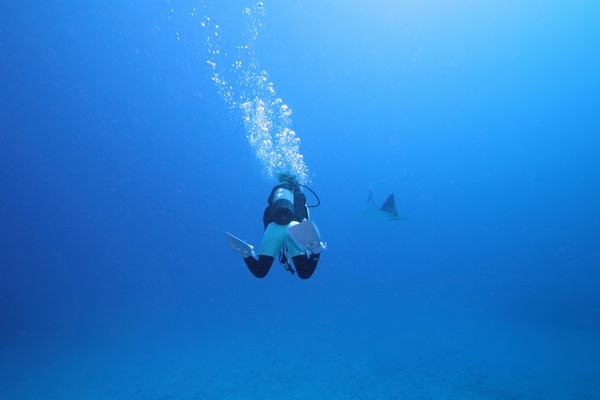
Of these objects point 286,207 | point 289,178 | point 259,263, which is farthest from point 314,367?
point 286,207

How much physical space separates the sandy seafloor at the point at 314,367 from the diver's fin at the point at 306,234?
7.36 m

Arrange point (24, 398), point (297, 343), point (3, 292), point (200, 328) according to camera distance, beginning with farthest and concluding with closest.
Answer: point (3, 292) < point (200, 328) < point (297, 343) < point (24, 398)

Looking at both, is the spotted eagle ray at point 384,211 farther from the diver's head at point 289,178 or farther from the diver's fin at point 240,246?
the diver's fin at point 240,246

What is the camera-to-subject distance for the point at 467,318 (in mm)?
21094

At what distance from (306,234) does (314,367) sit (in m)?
9.68

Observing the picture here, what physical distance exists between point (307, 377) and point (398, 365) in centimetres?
380

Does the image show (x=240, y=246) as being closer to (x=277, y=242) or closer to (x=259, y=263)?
(x=259, y=263)

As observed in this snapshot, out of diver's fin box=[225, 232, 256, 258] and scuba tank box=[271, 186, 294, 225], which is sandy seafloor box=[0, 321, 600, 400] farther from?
scuba tank box=[271, 186, 294, 225]

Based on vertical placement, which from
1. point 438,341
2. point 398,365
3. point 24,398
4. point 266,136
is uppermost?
point 266,136

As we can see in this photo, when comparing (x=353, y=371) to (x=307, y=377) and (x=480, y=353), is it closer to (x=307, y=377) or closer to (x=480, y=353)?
(x=307, y=377)

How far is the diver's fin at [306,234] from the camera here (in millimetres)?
3597

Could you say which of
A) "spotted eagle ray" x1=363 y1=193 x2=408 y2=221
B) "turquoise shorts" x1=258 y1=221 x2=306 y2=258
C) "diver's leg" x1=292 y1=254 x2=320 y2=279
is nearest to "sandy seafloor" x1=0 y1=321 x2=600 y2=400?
"spotted eagle ray" x1=363 y1=193 x2=408 y2=221

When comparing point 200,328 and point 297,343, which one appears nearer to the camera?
point 297,343

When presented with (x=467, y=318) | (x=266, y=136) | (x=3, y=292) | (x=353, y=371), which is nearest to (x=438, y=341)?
(x=353, y=371)
